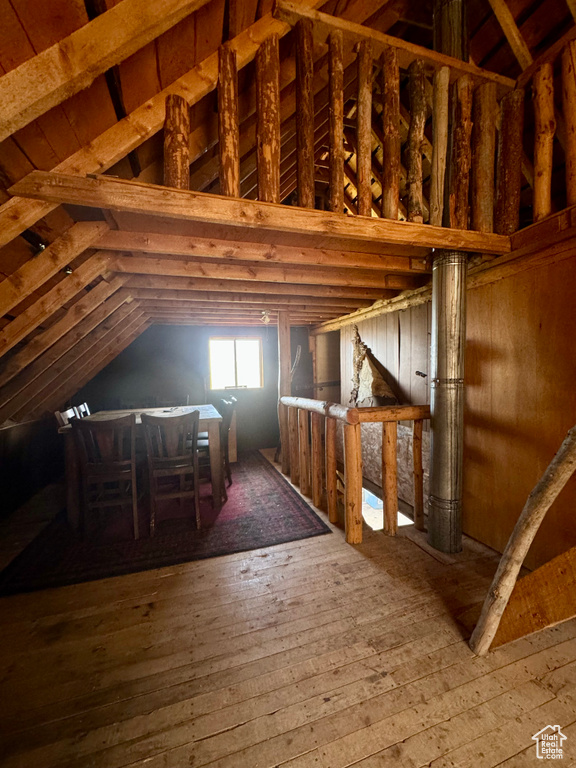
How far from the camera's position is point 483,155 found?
7.09 ft

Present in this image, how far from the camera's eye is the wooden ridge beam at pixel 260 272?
2.66 meters

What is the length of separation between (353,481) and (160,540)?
1.70 metres

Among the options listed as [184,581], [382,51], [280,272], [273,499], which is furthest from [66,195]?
[273,499]

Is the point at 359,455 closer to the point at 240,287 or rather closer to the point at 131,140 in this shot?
the point at 240,287

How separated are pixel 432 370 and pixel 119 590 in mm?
2677

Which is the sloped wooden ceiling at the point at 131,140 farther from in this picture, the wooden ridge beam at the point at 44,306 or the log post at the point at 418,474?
the log post at the point at 418,474

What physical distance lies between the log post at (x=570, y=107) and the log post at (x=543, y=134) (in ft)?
0.30

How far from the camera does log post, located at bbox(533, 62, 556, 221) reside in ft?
6.47

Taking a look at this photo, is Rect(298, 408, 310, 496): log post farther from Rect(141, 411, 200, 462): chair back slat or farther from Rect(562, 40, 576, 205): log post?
Rect(562, 40, 576, 205): log post

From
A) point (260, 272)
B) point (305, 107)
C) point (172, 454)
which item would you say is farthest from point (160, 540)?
point (305, 107)

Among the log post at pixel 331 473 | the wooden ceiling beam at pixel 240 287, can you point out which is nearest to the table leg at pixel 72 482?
the wooden ceiling beam at pixel 240 287

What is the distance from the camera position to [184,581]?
205 centimetres

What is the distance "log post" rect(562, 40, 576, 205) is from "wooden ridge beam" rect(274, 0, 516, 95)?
36 centimetres

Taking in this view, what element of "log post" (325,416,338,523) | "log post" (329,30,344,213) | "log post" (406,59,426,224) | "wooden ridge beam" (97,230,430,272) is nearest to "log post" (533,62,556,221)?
"log post" (406,59,426,224)
